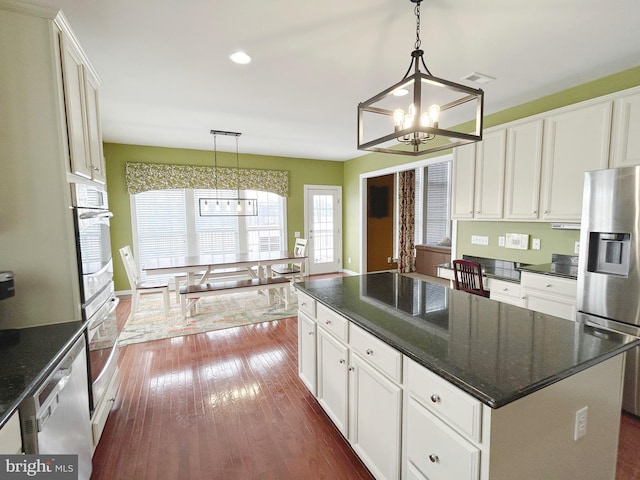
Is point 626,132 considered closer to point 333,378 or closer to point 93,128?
point 333,378

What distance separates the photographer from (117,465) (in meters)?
1.73

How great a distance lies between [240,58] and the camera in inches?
91.0

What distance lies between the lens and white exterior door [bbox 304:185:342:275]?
665 cm

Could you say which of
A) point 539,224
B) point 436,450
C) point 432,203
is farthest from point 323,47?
point 432,203

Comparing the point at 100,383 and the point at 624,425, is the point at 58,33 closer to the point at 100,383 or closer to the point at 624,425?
Result: the point at 100,383

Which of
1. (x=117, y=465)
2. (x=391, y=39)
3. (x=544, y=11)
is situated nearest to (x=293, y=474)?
(x=117, y=465)

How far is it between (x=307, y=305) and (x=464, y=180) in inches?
101

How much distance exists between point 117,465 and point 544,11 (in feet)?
11.9

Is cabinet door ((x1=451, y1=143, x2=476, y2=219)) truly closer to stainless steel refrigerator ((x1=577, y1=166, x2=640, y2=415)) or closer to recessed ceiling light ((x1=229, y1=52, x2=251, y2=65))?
stainless steel refrigerator ((x1=577, y1=166, x2=640, y2=415))

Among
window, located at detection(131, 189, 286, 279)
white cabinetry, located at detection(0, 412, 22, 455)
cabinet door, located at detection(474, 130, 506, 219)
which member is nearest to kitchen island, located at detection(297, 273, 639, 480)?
white cabinetry, located at detection(0, 412, 22, 455)

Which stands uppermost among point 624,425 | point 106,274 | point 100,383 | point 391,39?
point 391,39

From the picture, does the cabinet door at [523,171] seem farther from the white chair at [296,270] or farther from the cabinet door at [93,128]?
the cabinet door at [93,128]

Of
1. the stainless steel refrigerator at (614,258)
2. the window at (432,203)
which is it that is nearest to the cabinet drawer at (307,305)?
the stainless steel refrigerator at (614,258)

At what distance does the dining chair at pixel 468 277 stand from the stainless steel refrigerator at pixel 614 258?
0.89 m
